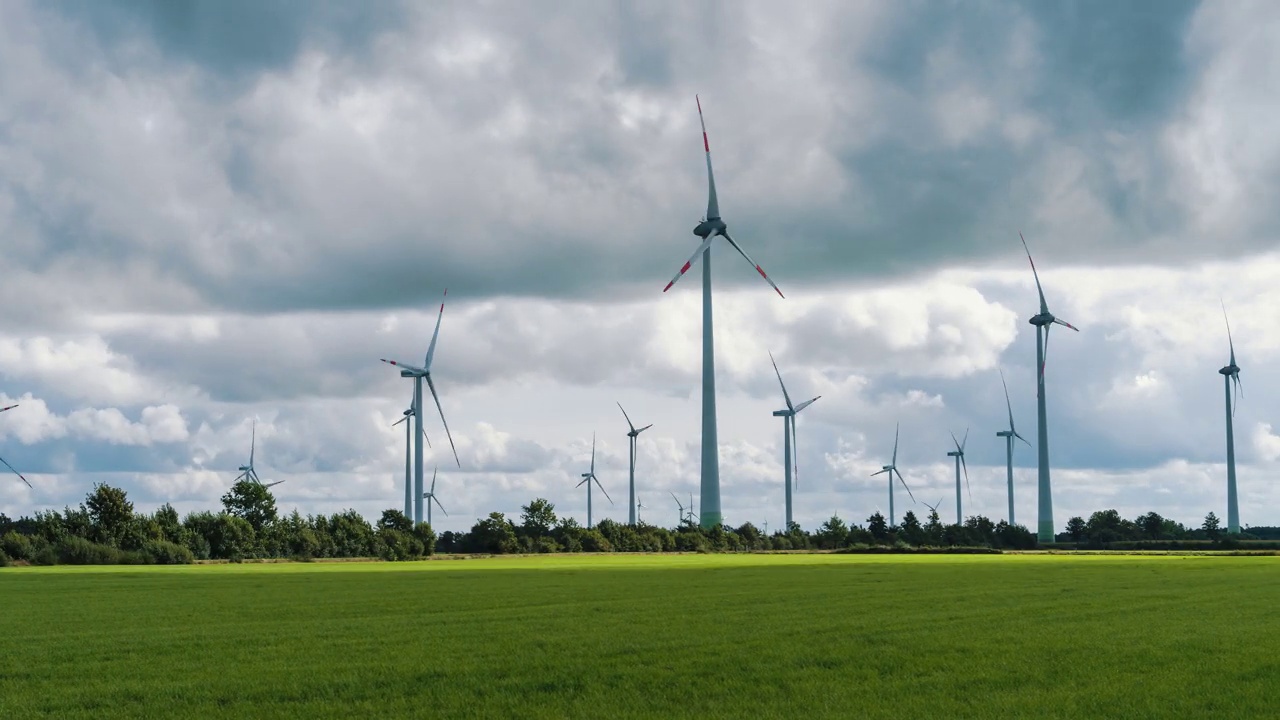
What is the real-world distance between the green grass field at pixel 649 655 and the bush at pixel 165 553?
61644 millimetres

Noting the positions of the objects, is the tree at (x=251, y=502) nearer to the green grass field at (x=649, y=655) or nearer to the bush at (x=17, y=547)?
the bush at (x=17, y=547)

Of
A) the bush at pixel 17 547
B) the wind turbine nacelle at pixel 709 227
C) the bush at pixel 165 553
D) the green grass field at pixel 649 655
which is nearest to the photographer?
the green grass field at pixel 649 655

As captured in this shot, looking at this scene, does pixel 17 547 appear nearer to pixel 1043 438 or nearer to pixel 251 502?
pixel 251 502

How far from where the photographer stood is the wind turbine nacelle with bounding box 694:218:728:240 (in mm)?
143500

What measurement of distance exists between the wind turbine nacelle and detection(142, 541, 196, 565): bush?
230 feet

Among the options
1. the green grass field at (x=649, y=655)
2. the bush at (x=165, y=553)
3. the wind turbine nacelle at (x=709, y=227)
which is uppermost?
the wind turbine nacelle at (x=709, y=227)

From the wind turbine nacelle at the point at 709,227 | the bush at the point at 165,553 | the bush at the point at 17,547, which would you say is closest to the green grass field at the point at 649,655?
the bush at the point at 17,547

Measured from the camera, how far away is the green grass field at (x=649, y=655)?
59.0 feet

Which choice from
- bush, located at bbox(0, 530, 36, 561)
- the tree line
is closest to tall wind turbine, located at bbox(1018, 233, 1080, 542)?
the tree line

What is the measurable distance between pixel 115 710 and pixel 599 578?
4267cm

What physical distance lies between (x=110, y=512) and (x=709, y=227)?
2873 inches

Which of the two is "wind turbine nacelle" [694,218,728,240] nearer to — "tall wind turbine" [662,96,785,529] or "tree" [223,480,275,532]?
"tall wind turbine" [662,96,785,529]

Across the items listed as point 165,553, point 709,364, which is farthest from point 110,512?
point 709,364

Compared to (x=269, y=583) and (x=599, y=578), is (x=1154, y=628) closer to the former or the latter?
(x=599, y=578)
